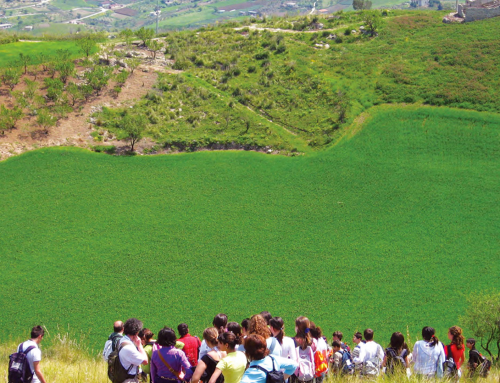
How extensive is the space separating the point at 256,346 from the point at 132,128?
2709cm

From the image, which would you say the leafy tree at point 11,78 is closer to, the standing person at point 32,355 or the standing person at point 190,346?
the standing person at point 32,355

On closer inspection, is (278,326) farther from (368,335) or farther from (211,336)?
(368,335)

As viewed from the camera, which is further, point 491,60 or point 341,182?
point 491,60

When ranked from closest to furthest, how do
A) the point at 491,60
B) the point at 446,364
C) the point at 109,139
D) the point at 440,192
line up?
1. the point at 446,364
2. the point at 440,192
3. the point at 109,139
4. the point at 491,60

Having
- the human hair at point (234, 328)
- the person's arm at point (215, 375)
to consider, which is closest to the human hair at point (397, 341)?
the human hair at point (234, 328)

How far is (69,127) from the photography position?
35906 mm

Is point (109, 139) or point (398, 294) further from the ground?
point (109, 139)

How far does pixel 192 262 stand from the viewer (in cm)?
2591

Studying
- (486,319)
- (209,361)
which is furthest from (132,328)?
(486,319)

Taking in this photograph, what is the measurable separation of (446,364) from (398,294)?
12184mm

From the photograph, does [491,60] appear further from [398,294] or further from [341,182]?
[398,294]

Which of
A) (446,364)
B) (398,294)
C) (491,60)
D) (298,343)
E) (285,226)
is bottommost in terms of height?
(398,294)

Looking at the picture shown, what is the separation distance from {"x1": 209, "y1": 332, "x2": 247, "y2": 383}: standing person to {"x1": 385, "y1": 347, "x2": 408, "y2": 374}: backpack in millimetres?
4353

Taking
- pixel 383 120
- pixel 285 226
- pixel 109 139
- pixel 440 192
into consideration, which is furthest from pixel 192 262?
pixel 383 120
